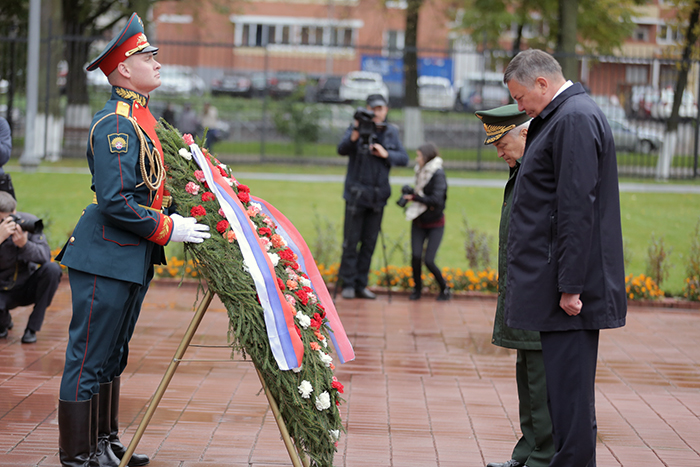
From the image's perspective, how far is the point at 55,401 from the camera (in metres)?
4.72

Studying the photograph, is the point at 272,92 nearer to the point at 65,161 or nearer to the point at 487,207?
the point at 65,161

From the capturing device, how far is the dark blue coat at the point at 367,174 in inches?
324

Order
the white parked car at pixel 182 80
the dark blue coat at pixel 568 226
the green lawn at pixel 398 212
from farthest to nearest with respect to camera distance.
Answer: the white parked car at pixel 182 80
the green lawn at pixel 398 212
the dark blue coat at pixel 568 226

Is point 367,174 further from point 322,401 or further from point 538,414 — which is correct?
point 322,401

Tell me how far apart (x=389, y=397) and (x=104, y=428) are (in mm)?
1978

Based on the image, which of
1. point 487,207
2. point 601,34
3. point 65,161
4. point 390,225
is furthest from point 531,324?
point 601,34

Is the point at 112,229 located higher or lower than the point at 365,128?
lower

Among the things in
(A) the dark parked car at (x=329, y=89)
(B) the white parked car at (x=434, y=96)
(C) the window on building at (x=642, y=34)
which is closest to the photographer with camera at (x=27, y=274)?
(A) the dark parked car at (x=329, y=89)

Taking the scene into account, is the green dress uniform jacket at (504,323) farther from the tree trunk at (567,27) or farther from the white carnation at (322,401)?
the tree trunk at (567,27)

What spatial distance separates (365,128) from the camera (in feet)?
27.1

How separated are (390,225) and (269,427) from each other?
303 inches

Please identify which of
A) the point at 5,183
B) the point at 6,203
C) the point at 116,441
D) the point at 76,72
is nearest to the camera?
the point at 116,441

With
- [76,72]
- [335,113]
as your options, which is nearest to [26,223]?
[76,72]

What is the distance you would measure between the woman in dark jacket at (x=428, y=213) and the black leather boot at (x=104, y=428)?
4.76 m
